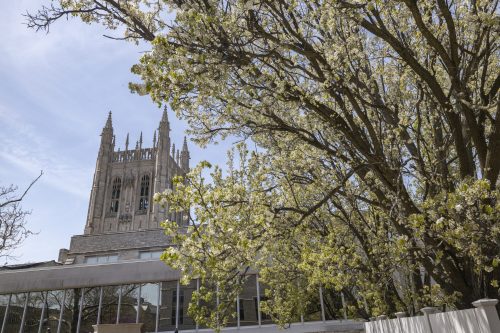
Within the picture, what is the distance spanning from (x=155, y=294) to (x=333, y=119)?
14.4m

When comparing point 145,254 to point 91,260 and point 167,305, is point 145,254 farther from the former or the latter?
point 167,305

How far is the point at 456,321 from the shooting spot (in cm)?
628

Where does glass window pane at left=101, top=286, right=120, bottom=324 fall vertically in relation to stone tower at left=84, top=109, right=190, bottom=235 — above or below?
below

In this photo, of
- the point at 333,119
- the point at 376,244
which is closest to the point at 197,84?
the point at 333,119

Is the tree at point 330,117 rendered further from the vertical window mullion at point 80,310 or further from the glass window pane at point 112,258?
the glass window pane at point 112,258

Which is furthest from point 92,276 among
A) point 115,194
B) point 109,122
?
point 109,122

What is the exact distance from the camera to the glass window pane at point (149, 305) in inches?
704

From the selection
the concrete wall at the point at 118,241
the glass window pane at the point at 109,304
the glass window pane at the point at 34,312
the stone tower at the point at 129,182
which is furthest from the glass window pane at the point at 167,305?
the stone tower at the point at 129,182

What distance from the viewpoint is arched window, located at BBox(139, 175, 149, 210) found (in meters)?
74.8

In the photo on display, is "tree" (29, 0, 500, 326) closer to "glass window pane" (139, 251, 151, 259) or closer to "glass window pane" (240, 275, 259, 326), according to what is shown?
"glass window pane" (240, 275, 259, 326)

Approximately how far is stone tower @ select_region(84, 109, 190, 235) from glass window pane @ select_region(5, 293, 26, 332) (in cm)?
4832

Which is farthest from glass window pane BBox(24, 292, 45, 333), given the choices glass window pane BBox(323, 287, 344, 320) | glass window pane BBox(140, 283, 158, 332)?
glass window pane BBox(323, 287, 344, 320)

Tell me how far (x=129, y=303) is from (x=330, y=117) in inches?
598

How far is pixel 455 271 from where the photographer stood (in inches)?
260
